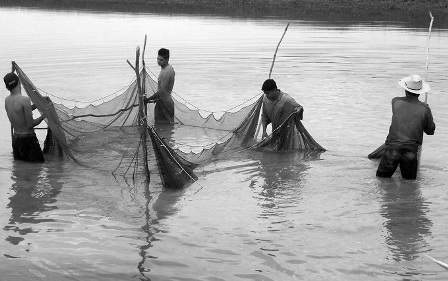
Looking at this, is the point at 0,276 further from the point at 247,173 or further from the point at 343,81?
the point at 343,81

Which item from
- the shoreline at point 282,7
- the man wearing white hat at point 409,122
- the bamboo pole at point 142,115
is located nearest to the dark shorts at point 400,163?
the man wearing white hat at point 409,122

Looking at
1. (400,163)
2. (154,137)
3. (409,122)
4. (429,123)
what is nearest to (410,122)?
(409,122)

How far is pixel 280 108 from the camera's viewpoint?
1062 cm

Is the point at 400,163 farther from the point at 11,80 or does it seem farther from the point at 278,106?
the point at 11,80

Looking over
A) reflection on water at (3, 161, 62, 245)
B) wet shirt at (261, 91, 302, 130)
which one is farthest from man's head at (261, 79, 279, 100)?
reflection on water at (3, 161, 62, 245)

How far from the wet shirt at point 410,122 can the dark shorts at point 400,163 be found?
11 centimetres

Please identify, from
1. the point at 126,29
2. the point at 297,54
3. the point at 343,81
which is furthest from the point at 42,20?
the point at 343,81

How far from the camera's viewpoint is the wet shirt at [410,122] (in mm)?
8594

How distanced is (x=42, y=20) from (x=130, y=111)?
23132mm

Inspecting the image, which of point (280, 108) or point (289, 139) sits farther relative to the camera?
point (289, 139)

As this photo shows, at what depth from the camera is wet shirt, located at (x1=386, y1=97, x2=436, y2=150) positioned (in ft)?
28.2

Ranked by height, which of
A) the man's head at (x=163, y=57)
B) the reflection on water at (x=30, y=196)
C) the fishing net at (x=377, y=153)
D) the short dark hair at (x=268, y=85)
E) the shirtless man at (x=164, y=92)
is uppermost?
the man's head at (x=163, y=57)

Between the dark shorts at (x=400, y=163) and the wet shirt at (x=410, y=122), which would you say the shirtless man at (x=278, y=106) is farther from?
the wet shirt at (x=410, y=122)

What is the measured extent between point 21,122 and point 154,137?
239 cm
